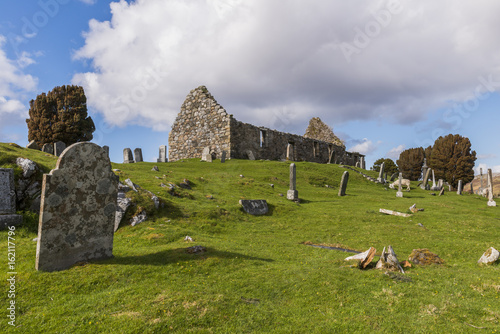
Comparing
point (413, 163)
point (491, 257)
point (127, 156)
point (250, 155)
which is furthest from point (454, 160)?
point (127, 156)

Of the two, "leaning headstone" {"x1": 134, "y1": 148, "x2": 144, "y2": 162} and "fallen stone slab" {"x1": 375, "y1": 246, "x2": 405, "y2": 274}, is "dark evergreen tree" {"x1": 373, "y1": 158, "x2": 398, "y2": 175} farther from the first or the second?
"fallen stone slab" {"x1": 375, "y1": 246, "x2": 405, "y2": 274}

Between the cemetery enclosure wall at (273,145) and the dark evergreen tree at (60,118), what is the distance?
2180cm

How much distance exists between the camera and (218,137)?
120 feet

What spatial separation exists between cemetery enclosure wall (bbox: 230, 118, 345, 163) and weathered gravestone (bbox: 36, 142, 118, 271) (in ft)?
89.2

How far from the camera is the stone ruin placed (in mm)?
36188

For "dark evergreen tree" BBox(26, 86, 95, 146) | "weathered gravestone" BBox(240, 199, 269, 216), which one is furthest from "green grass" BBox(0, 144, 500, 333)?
"dark evergreen tree" BBox(26, 86, 95, 146)

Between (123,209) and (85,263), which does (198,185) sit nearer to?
(123,209)

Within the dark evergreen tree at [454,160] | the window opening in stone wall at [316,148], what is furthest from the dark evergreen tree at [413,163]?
the window opening in stone wall at [316,148]

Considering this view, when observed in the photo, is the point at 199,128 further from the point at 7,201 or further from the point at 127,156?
the point at 7,201

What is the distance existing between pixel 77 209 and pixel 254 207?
1030 cm

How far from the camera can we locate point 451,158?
Result: 175 ft

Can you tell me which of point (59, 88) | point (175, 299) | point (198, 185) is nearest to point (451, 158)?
point (198, 185)

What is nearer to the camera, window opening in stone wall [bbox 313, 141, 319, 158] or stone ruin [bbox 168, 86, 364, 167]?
stone ruin [bbox 168, 86, 364, 167]

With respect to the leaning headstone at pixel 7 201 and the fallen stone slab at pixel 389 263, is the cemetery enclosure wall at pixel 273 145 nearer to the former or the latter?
the leaning headstone at pixel 7 201
